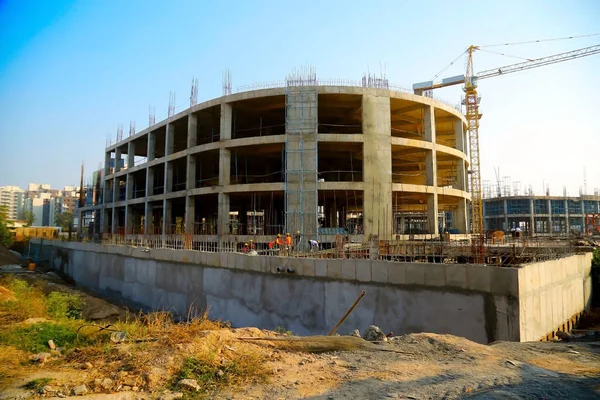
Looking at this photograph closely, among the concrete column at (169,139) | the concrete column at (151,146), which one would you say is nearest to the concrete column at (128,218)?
the concrete column at (151,146)

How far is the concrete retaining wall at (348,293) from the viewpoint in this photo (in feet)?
27.5

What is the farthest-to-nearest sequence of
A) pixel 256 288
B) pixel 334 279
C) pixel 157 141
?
1. pixel 157 141
2. pixel 256 288
3. pixel 334 279

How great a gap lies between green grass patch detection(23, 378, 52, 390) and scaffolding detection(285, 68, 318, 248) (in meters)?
17.0

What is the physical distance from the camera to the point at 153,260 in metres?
18.1

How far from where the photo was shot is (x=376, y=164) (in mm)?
22062

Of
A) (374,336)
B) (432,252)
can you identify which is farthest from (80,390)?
(432,252)

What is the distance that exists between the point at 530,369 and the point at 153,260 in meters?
16.7

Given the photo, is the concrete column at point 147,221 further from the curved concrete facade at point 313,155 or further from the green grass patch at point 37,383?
the green grass patch at point 37,383

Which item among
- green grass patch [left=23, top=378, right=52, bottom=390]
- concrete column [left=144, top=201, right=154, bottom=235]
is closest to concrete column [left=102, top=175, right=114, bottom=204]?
concrete column [left=144, top=201, right=154, bottom=235]

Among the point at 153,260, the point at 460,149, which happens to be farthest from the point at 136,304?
the point at 460,149

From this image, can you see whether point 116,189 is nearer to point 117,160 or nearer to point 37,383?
point 117,160

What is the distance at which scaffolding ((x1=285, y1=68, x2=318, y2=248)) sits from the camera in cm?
2156

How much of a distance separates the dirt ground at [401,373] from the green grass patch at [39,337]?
914mm

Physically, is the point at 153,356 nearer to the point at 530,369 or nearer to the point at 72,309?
the point at 530,369
